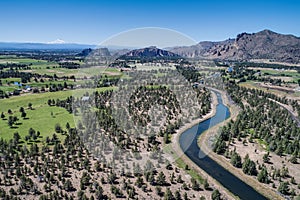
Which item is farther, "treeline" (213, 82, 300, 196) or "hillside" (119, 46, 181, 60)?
"hillside" (119, 46, 181, 60)

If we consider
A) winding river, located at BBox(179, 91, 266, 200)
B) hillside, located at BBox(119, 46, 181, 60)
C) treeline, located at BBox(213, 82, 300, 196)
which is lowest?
winding river, located at BBox(179, 91, 266, 200)

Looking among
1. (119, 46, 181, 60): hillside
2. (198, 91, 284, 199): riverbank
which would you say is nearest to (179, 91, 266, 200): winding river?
(198, 91, 284, 199): riverbank

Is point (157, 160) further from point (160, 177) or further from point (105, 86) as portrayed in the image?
point (105, 86)

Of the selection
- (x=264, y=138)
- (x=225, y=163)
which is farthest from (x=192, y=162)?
(x=264, y=138)

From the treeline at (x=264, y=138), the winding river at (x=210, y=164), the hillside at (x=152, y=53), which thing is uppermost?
the hillside at (x=152, y=53)

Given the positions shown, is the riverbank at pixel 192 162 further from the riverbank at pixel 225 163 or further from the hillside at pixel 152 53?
the hillside at pixel 152 53

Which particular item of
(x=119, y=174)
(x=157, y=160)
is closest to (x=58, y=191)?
(x=119, y=174)

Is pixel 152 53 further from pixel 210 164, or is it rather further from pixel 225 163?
pixel 225 163

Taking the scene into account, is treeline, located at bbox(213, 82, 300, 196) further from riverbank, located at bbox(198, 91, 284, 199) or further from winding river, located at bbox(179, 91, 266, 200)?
winding river, located at bbox(179, 91, 266, 200)

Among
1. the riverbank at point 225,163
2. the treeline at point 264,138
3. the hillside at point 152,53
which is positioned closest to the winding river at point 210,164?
the riverbank at point 225,163

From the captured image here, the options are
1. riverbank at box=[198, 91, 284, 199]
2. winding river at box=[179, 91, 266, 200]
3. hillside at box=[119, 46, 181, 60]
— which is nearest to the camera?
Answer: riverbank at box=[198, 91, 284, 199]
